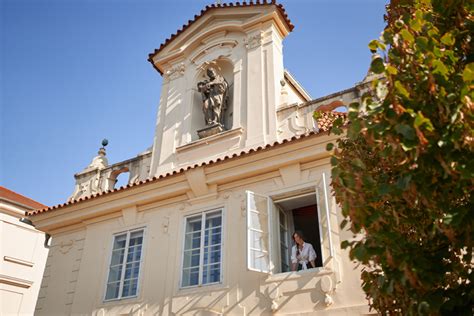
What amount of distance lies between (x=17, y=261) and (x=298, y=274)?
12.1 metres

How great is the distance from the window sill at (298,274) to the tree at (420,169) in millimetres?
3662

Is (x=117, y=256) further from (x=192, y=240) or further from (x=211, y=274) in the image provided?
(x=211, y=274)

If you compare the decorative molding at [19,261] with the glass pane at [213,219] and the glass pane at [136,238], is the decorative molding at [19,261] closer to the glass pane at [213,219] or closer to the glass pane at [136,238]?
the glass pane at [136,238]

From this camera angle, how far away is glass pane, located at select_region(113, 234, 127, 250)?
961 cm

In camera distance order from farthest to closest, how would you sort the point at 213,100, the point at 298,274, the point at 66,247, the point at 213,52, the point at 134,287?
the point at 213,52, the point at 213,100, the point at 66,247, the point at 134,287, the point at 298,274

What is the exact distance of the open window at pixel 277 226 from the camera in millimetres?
7375

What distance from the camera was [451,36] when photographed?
3285 millimetres

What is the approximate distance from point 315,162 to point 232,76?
470 centimetres

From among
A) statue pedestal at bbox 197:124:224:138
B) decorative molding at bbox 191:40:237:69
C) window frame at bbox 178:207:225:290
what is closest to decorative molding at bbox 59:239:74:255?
window frame at bbox 178:207:225:290

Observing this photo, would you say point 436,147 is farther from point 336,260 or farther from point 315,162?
point 315,162

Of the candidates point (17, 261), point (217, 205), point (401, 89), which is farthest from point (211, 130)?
point (17, 261)

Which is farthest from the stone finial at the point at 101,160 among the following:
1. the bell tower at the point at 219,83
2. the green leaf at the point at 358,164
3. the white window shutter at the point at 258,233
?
the green leaf at the point at 358,164

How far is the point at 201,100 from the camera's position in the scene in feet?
39.4

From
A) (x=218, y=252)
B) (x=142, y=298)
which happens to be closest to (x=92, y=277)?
(x=142, y=298)
